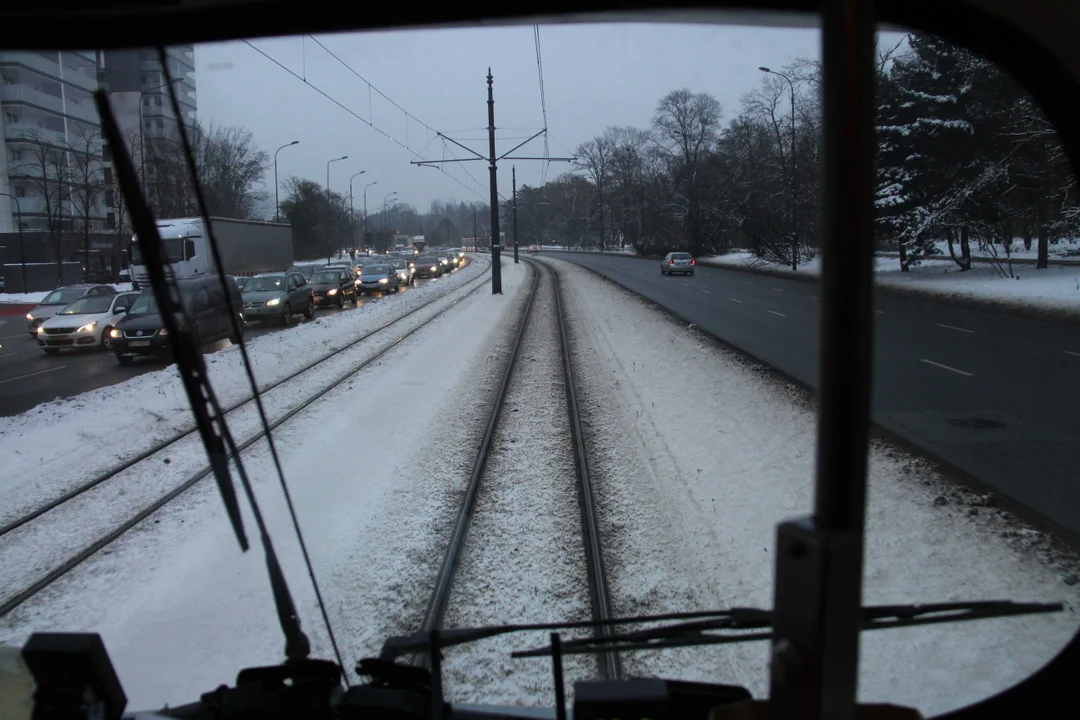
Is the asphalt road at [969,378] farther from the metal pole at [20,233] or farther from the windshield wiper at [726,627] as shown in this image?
the metal pole at [20,233]

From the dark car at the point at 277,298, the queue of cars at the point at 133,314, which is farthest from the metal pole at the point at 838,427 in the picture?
the dark car at the point at 277,298

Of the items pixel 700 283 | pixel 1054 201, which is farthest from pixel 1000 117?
pixel 700 283

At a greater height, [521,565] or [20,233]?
[20,233]

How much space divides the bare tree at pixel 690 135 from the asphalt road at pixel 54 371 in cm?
2962

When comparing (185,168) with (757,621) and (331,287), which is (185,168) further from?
(331,287)

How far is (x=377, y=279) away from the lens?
38031mm

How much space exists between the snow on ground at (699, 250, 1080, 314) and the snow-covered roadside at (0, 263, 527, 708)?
14793 mm

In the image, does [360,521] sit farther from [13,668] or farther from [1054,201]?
[1054,201]

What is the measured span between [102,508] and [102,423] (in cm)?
415

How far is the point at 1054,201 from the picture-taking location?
17.9 metres

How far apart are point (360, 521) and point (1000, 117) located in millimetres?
13392

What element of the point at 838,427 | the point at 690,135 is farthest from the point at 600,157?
the point at 838,427

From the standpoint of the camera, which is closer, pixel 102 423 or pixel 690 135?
pixel 102 423

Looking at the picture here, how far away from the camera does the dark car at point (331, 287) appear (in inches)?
1220
